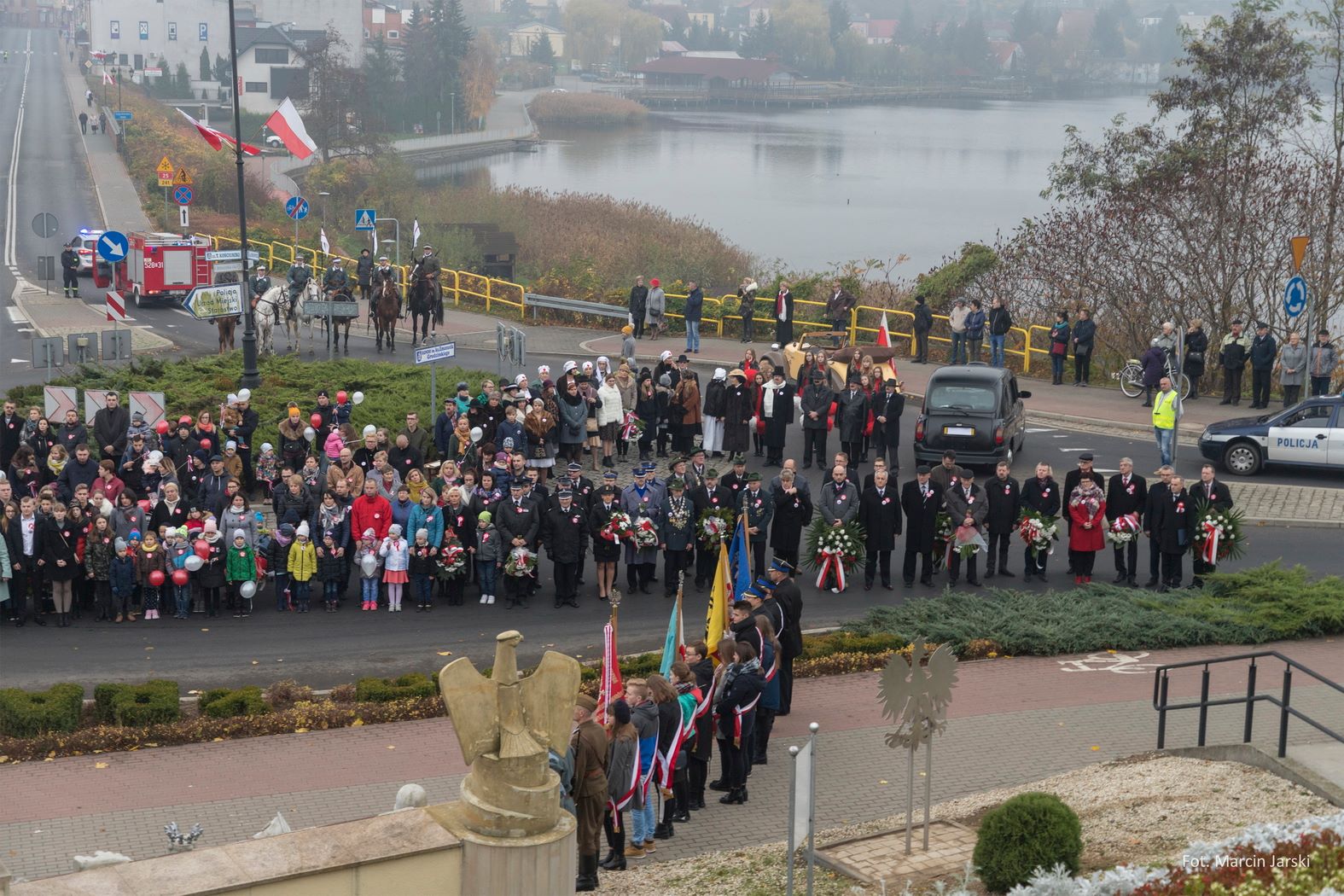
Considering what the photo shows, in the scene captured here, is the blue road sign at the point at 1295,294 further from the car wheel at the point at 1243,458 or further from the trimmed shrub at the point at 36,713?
the trimmed shrub at the point at 36,713

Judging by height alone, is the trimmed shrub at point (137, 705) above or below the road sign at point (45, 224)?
below

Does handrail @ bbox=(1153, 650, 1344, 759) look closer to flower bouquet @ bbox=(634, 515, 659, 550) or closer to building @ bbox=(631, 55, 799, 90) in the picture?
flower bouquet @ bbox=(634, 515, 659, 550)

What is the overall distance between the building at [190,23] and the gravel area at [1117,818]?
140 metres

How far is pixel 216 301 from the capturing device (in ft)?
98.0

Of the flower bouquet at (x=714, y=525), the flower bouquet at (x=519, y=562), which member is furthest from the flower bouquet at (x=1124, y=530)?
the flower bouquet at (x=519, y=562)

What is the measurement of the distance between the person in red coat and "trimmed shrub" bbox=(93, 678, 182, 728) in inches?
432

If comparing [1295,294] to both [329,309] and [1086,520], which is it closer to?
[1086,520]

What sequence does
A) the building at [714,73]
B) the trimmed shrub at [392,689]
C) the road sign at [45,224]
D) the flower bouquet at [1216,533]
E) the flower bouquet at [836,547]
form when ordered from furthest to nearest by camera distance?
1. the building at [714,73]
2. the road sign at [45,224]
3. the flower bouquet at [836,547]
4. the flower bouquet at [1216,533]
5. the trimmed shrub at [392,689]

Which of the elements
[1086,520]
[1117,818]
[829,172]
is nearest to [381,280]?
[1086,520]

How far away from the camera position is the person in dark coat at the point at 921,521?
19.8 metres

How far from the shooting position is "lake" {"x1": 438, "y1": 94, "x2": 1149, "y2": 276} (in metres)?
75.3

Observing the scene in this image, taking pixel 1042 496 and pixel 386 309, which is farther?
pixel 386 309

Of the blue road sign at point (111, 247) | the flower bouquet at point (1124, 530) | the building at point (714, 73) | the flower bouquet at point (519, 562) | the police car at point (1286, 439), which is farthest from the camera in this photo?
the building at point (714, 73)

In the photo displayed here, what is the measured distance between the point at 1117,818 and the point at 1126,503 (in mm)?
8980
